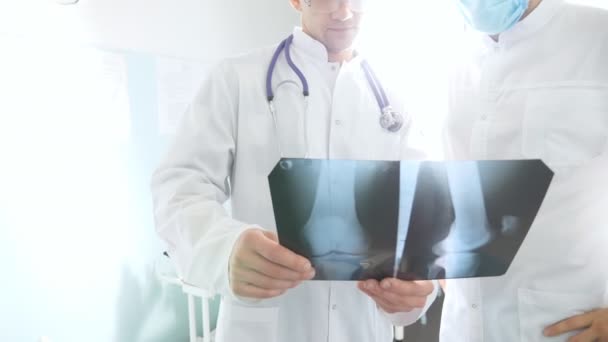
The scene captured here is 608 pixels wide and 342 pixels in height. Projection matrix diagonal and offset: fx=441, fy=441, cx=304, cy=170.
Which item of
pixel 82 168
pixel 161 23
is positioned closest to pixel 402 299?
pixel 82 168

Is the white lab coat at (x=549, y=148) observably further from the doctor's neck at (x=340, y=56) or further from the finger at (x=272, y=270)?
the finger at (x=272, y=270)

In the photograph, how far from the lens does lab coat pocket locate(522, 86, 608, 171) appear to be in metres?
0.77

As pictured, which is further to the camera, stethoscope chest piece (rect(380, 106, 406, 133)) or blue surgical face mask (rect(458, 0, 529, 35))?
stethoscope chest piece (rect(380, 106, 406, 133))

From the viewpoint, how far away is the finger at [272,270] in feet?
1.88

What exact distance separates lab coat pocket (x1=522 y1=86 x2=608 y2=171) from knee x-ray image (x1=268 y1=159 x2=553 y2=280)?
0.75 feet

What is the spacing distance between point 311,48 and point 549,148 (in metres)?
0.51

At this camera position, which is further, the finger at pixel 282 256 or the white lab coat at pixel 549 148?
the white lab coat at pixel 549 148

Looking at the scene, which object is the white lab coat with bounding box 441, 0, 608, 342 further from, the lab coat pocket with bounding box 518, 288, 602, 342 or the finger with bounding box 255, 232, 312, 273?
the finger with bounding box 255, 232, 312, 273

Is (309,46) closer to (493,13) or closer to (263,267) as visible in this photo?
(493,13)

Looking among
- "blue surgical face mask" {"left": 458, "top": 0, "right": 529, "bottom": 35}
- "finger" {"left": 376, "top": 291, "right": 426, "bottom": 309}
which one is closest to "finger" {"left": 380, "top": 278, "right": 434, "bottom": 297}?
"finger" {"left": 376, "top": 291, "right": 426, "bottom": 309}

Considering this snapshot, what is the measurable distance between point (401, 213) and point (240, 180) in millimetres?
403

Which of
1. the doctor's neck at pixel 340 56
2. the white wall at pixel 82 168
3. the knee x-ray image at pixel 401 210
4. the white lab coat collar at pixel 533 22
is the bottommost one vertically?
the white wall at pixel 82 168

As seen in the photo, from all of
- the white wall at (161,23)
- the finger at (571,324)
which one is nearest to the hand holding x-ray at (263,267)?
the finger at (571,324)

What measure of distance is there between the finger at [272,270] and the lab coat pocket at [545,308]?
0.45 metres
